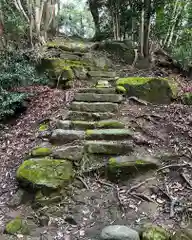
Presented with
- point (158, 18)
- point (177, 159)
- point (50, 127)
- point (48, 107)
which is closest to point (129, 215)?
point (177, 159)

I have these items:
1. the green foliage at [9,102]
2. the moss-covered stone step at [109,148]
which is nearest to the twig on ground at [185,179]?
the moss-covered stone step at [109,148]

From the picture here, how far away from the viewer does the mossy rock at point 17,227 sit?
3100mm

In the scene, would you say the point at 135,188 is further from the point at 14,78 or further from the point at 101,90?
the point at 14,78

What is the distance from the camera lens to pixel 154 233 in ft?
8.99

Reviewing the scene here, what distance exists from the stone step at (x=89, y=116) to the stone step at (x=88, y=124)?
21 centimetres

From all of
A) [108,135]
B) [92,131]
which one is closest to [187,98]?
[108,135]

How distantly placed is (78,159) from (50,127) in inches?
48.5

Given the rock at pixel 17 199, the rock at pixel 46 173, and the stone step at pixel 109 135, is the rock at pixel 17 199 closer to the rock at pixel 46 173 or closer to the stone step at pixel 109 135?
the rock at pixel 46 173

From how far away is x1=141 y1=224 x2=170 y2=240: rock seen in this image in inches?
107

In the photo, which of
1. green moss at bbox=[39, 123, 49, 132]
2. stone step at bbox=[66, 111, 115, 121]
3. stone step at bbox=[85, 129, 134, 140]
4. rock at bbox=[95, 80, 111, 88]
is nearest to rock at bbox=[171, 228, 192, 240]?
stone step at bbox=[85, 129, 134, 140]

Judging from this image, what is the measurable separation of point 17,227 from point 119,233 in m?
1.18

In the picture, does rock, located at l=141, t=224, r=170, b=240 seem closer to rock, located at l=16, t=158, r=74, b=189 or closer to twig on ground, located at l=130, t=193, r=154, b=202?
twig on ground, located at l=130, t=193, r=154, b=202

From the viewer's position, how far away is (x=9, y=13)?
8469 millimetres

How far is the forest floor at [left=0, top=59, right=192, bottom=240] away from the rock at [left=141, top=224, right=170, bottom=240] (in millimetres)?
207
